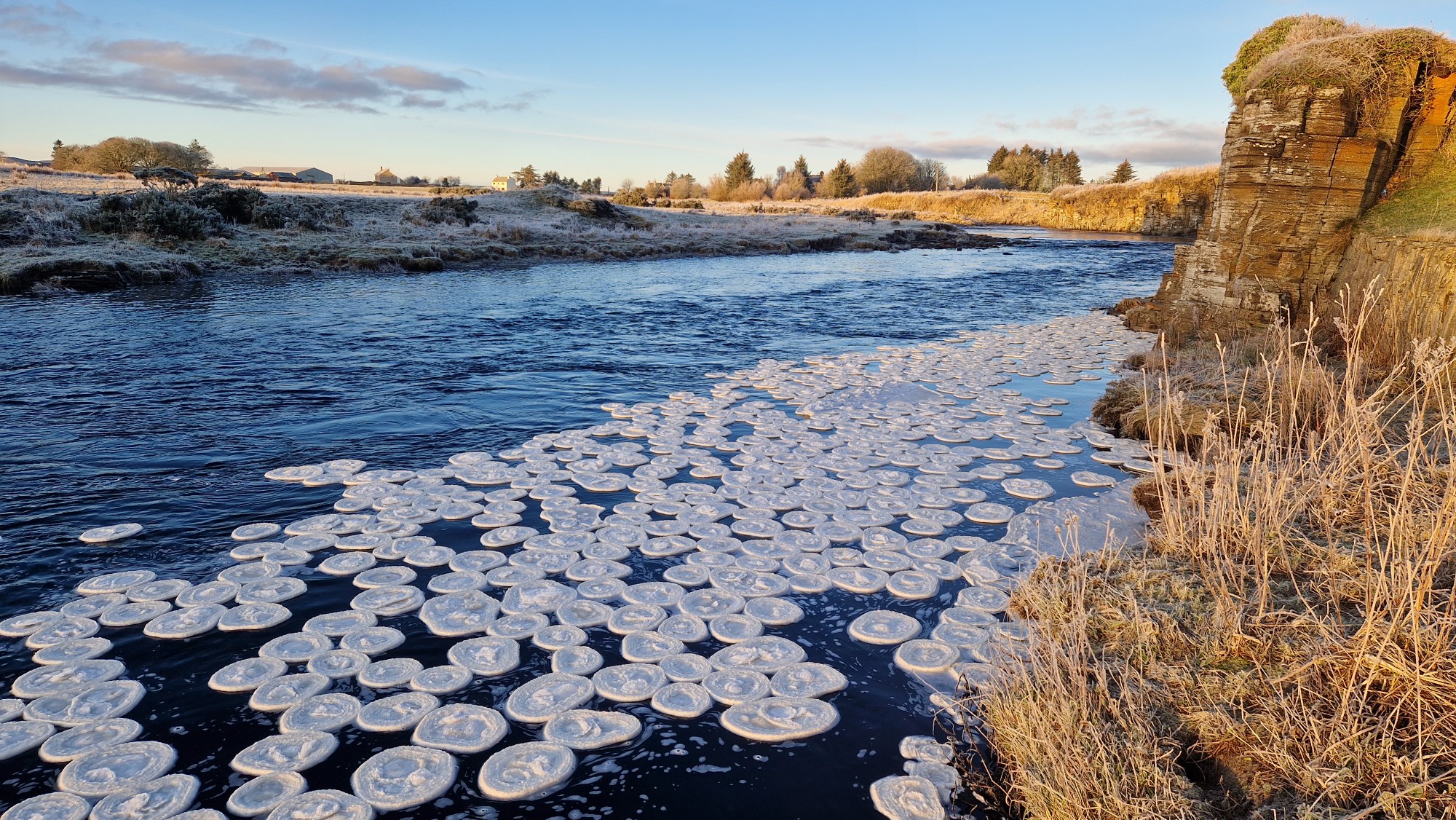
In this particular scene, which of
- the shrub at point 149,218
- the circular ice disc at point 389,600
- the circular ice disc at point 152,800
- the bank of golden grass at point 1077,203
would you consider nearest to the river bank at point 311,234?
the shrub at point 149,218

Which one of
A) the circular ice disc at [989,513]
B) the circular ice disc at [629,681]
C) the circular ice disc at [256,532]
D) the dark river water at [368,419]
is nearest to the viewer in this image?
the dark river water at [368,419]

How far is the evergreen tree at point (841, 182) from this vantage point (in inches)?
2968

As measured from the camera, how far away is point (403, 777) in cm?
264

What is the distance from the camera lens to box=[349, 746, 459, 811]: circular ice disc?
2557 millimetres

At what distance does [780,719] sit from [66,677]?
2748mm

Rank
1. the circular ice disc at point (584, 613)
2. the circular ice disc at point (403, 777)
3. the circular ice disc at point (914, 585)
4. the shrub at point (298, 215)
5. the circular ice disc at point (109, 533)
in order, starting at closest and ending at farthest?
the circular ice disc at point (403, 777) → the circular ice disc at point (584, 613) → the circular ice disc at point (914, 585) → the circular ice disc at point (109, 533) → the shrub at point (298, 215)

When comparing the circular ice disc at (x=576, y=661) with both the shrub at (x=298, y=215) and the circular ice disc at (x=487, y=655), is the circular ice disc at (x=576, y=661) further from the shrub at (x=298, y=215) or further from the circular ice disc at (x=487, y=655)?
the shrub at (x=298, y=215)

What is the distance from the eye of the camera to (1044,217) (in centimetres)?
5803

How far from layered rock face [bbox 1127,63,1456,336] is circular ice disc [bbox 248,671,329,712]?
28.8 ft

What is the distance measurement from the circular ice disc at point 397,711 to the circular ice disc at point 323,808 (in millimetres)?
346

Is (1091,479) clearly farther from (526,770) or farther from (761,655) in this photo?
(526,770)

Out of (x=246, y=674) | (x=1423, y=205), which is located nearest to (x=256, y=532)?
Answer: (x=246, y=674)

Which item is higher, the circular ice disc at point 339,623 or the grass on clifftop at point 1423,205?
the grass on clifftop at point 1423,205

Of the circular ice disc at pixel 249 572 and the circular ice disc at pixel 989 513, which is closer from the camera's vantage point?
the circular ice disc at pixel 249 572
